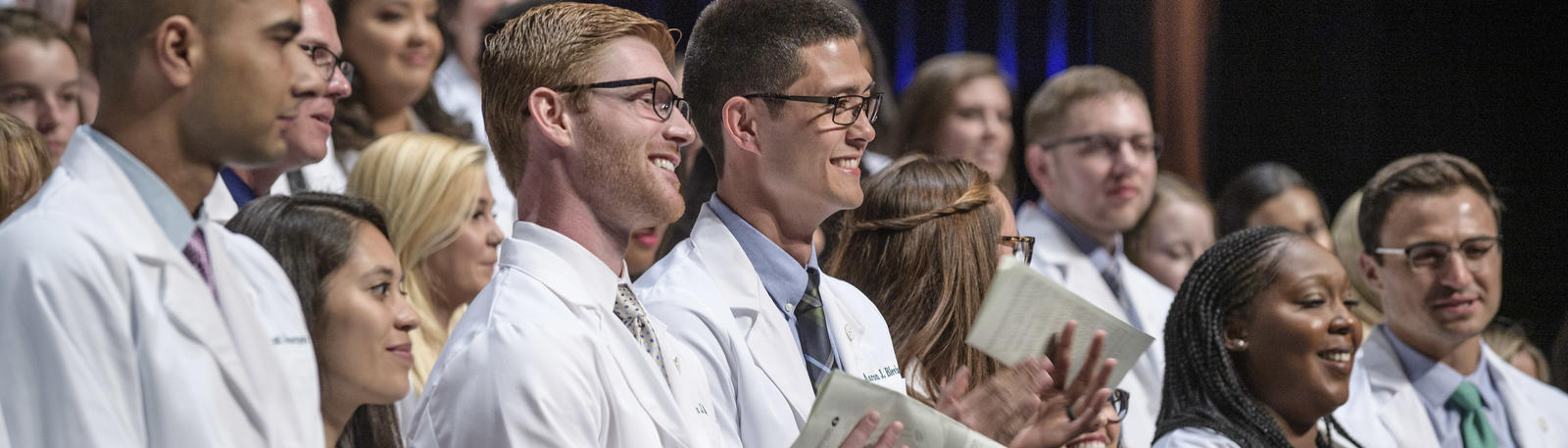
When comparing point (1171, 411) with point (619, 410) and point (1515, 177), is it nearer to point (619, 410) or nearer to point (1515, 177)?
point (619, 410)

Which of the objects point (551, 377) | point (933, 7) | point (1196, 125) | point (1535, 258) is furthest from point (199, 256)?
point (1535, 258)

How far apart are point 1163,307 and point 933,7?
1.71 meters

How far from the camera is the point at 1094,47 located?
6363mm

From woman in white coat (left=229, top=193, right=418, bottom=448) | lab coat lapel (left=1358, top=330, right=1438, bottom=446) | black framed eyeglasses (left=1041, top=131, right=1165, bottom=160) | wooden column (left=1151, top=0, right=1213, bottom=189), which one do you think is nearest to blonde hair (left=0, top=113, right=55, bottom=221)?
woman in white coat (left=229, top=193, right=418, bottom=448)

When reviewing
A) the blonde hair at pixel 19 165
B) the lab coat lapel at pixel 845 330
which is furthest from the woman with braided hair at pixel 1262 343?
the blonde hair at pixel 19 165

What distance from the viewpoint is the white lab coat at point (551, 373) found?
2.12m

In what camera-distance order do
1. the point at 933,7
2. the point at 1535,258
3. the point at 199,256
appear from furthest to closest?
1. the point at 1535,258
2. the point at 933,7
3. the point at 199,256

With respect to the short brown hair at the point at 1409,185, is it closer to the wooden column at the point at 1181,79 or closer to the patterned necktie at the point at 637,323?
the wooden column at the point at 1181,79

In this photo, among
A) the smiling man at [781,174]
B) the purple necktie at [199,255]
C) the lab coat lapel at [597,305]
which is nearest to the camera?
the purple necktie at [199,255]

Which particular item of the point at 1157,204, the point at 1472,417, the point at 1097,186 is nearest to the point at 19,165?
the point at 1097,186

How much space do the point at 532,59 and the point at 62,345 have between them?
1008mm

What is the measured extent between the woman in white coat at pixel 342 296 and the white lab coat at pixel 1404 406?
8.90 ft

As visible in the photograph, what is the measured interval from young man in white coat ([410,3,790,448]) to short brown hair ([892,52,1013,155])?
2.57 meters

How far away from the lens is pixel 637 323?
2.42 metres
